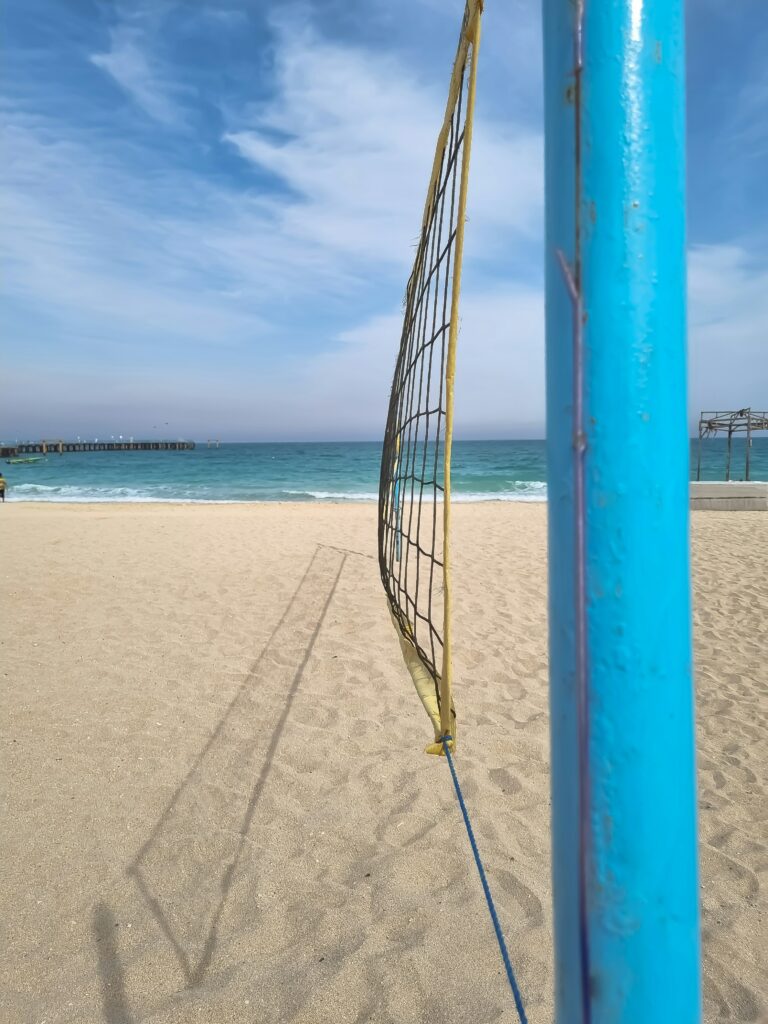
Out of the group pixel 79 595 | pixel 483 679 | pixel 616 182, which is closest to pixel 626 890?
pixel 616 182

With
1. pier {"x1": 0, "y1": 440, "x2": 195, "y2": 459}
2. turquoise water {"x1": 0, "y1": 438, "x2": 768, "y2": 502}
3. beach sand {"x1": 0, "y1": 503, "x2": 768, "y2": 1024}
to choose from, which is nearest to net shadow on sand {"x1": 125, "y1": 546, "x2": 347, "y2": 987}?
beach sand {"x1": 0, "y1": 503, "x2": 768, "y2": 1024}

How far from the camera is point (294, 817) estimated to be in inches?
114

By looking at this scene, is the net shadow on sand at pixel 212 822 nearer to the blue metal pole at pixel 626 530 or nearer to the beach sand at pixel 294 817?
Result: the beach sand at pixel 294 817

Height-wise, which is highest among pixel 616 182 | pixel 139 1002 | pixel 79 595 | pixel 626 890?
pixel 616 182

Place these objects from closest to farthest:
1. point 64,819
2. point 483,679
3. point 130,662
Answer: point 64,819, point 483,679, point 130,662

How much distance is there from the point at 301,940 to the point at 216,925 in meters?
0.33

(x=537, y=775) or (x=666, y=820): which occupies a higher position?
(x=666, y=820)

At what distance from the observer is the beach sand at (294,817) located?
205 centimetres

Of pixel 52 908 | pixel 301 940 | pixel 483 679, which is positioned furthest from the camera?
pixel 483 679

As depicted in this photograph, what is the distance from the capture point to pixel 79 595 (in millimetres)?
6445

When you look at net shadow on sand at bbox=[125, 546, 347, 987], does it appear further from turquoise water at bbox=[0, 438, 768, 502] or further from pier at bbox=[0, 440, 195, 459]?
pier at bbox=[0, 440, 195, 459]

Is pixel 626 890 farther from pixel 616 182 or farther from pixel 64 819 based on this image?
pixel 64 819

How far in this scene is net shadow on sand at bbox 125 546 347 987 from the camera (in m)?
2.31

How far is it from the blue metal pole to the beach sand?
173cm
